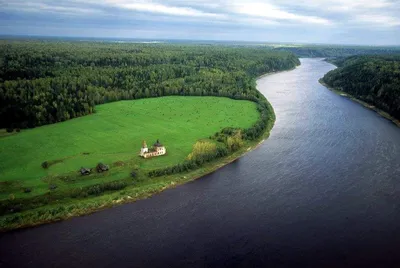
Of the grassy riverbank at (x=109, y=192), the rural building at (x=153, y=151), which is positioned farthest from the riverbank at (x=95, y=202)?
the rural building at (x=153, y=151)

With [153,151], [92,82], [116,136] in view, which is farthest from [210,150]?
[92,82]

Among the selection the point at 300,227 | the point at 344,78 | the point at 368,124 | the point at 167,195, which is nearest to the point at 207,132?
the point at 167,195

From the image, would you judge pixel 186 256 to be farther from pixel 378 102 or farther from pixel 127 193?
pixel 378 102

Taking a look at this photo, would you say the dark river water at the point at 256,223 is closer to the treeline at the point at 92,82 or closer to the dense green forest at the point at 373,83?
the treeline at the point at 92,82

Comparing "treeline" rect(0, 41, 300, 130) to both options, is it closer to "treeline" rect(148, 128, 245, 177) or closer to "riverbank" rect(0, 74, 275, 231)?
"treeline" rect(148, 128, 245, 177)

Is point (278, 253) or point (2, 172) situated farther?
point (2, 172)

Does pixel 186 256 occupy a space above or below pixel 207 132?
below

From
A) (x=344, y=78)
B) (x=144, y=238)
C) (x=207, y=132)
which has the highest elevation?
(x=344, y=78)
